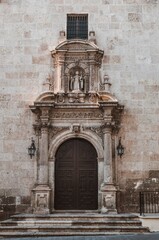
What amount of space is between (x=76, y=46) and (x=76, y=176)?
→ 14.8ft

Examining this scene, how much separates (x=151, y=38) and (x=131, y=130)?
11.2 ft

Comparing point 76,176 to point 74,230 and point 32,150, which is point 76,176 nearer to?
point 32,150

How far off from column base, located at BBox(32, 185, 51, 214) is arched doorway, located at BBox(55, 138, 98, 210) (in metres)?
0.50

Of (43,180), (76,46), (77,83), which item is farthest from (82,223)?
(76,46)

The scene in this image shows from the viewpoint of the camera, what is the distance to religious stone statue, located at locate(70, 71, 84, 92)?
541 inches

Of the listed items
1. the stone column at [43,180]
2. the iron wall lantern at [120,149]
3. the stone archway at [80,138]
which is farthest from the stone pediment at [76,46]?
the iron wall lantern at [120,149]

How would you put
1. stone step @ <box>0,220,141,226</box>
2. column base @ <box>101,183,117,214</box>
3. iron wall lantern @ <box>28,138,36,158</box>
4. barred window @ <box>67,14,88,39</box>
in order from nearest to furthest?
1. stone step @ <box>0,220,141,226</box>
2. column base @ <box>101,183,117,214</box>
3. iron wall lantern @ <box>28,138,36,158</box>
4. barred window @ <box>67,14,88,39</box>

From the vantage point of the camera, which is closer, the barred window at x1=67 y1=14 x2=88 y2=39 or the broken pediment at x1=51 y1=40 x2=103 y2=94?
the broken pediment at x1=51 y1=40 x2=103 y2=94

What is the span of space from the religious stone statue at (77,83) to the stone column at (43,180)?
1.25 meters

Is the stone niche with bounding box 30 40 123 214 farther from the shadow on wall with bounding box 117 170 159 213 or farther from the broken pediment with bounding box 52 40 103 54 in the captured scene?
the shadow on wall with bounding box 117 170 159 213

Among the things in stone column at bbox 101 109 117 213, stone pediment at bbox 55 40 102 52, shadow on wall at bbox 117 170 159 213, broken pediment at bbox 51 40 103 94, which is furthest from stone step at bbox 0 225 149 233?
stone pediment at bbox 55 40 102 52

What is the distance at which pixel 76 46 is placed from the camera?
1399cm

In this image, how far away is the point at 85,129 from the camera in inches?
534

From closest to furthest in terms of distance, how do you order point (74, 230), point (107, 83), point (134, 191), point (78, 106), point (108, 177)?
1. point (74, 230)
2. point (108, 177)
3. point (134, 191)
4. point (78, 106)
5. point (107, 83)
